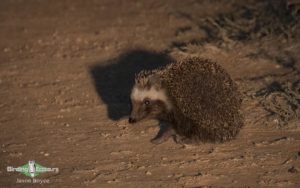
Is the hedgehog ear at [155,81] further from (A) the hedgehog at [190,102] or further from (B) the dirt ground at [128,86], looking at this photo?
(B) the dirt ground at [128,86]

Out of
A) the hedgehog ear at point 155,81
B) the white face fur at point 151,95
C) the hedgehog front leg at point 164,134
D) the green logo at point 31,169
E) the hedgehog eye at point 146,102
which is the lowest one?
the green logo at point 31,169

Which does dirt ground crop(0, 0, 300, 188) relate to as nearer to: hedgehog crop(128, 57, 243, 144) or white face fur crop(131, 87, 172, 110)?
hedgehog crop(128, 57, 243, 144)


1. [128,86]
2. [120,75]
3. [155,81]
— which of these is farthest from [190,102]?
[120,75]

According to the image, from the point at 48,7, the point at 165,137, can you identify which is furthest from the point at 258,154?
the point at 48,7

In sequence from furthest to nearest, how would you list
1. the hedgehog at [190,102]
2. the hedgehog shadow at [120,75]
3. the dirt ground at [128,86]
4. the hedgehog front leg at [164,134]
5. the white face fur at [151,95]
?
the hedgehog shadow at [120,75] → the white face fur at [151,95] → the hedgehog front leg at [164,134] → the hedgehog at [190,102] → the dirt ground at [128,86]

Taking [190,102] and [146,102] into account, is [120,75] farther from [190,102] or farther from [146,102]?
[190,102]

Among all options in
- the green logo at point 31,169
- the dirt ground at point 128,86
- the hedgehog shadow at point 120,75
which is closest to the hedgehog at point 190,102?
the dirt ground at point 128,86

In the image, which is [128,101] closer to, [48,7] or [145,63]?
[145,63]
